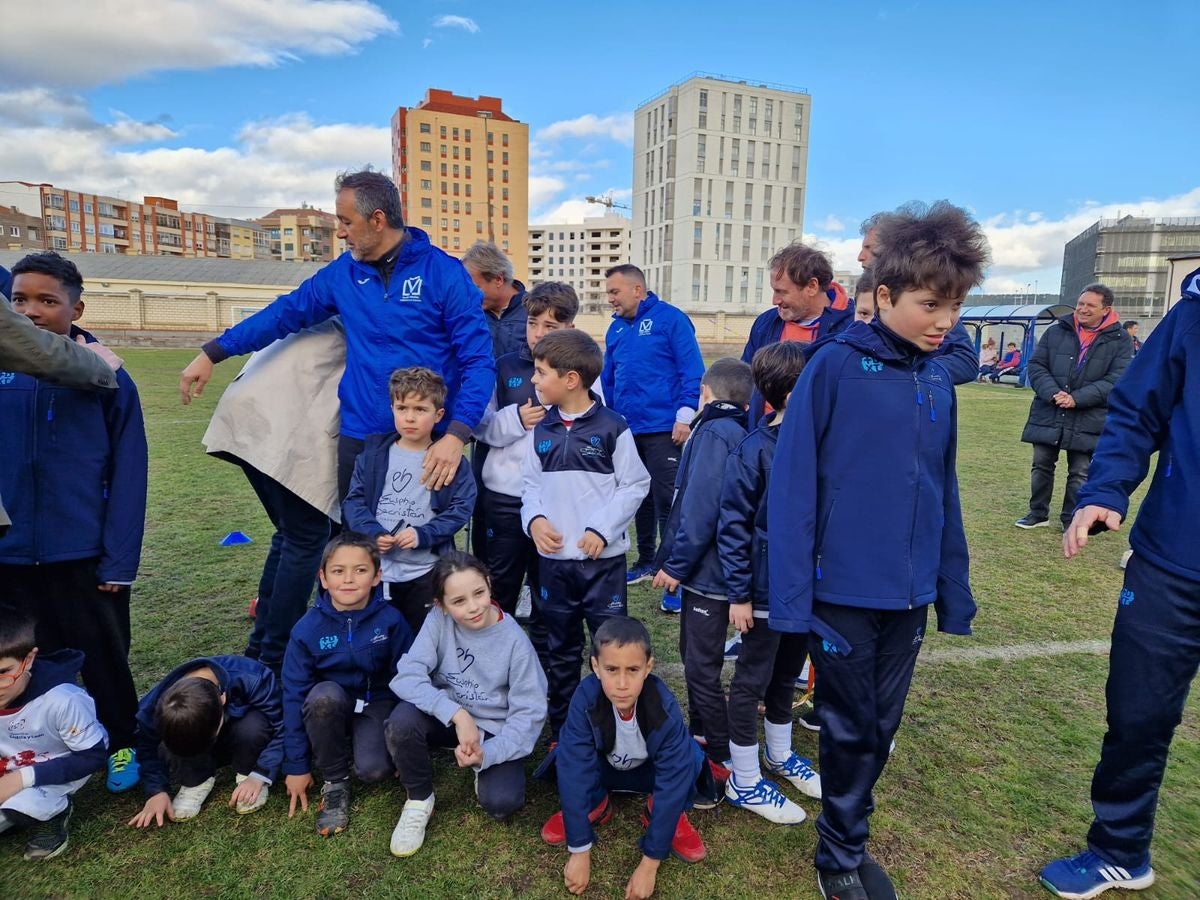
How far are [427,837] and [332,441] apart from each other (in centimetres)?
178

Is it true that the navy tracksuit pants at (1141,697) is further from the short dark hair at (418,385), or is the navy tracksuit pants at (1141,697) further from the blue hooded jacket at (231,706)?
the blue hooded jacket at (231,706)

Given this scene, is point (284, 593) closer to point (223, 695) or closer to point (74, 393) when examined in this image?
point (223, 695)

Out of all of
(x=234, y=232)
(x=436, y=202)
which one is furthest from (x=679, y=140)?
(x=234, y=232)

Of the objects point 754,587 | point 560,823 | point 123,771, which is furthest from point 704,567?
point 123,771

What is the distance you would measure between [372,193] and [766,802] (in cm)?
289

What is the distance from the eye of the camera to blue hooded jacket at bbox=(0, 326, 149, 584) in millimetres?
2582

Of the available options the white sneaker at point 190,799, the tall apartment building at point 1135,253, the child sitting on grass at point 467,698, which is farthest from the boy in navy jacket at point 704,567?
the tall apartment building at point 1135,253

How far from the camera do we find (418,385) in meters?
3.05

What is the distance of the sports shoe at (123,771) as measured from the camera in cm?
271

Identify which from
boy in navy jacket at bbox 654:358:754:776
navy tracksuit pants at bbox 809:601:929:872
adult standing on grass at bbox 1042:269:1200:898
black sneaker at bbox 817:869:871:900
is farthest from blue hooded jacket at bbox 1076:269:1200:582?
black sneaker at bbox 817:869:871:900

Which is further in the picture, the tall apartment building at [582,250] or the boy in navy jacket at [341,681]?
the tall apartment building at [582,250]

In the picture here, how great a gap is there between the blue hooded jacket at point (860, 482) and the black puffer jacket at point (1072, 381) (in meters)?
5.11

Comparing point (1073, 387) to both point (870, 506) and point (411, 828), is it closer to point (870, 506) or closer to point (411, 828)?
point (870, 506)

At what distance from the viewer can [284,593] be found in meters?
3.44
